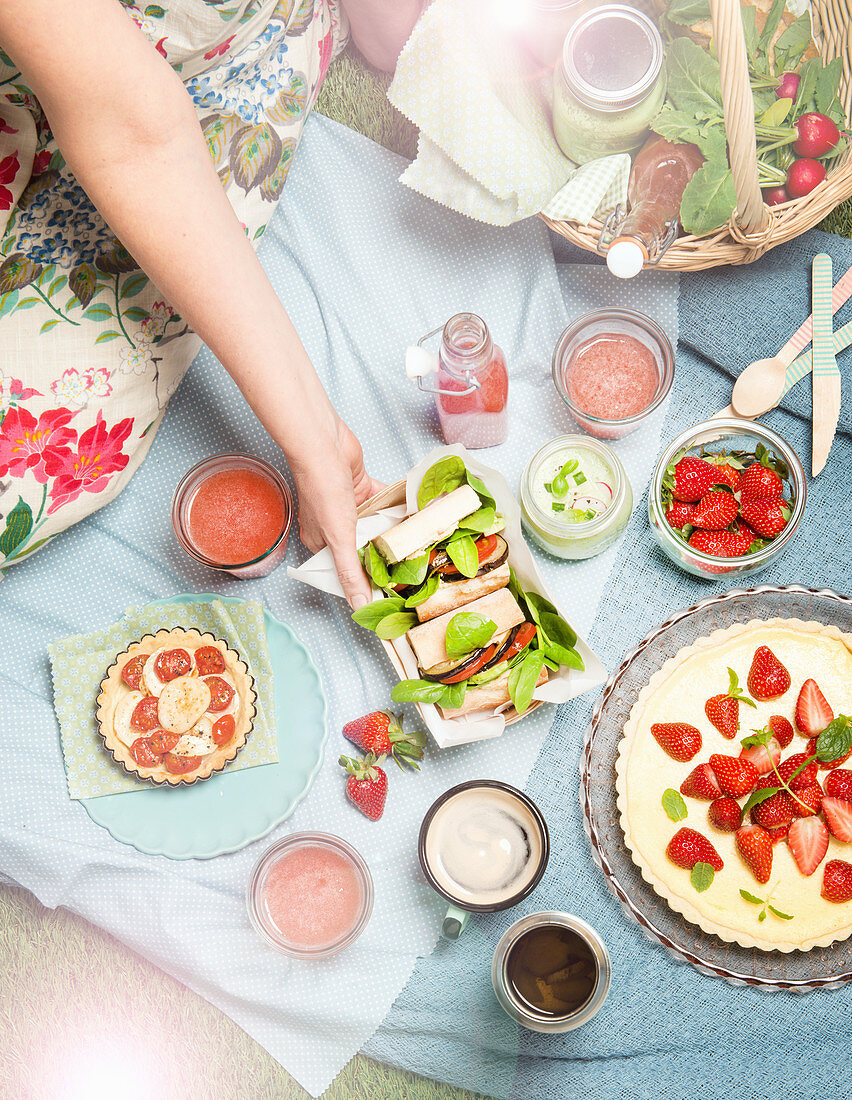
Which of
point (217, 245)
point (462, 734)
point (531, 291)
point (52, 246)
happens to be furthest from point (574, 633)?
point (52, 246)

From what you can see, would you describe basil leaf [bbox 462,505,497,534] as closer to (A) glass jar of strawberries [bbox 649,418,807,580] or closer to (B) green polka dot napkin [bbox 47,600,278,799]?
(A) glass jar of strawberries [bbox 649,418,807,580]

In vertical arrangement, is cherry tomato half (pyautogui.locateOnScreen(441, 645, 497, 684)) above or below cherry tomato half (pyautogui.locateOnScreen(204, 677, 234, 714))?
below

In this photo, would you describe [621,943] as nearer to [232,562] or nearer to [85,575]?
[232,562]

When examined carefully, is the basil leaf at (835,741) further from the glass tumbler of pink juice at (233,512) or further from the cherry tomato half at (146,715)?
the cherry tomato half at (146,715)

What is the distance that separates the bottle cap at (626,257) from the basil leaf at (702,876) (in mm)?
1032

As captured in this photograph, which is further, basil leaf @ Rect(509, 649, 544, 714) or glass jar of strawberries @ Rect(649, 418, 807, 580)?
glass jar of strawberries @ Rect(649, 418, 807, 580)

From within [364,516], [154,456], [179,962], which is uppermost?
[154,456]

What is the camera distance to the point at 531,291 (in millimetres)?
1794

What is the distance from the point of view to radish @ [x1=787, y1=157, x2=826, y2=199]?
1.61 metres

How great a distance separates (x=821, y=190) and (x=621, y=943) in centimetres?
141

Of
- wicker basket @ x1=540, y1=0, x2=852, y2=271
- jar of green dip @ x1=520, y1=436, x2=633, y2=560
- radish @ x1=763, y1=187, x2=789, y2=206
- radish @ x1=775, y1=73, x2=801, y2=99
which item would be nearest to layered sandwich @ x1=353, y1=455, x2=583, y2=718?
jar of green dip @ x1=520, y1=436, x2=633, y2=560

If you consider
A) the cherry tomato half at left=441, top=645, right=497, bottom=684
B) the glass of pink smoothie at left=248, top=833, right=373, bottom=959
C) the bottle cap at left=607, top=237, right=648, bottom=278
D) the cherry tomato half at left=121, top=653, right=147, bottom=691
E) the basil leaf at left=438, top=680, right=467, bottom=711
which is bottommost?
the glass of pink smoothie at left=248, top=833, right=373, bottom=959

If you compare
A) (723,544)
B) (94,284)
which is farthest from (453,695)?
(94,284)

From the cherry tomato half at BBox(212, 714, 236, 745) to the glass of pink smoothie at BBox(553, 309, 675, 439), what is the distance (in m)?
0.88
